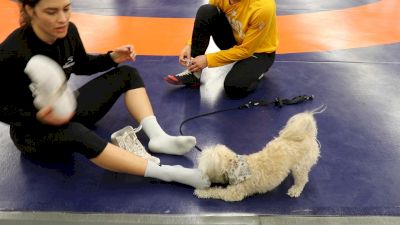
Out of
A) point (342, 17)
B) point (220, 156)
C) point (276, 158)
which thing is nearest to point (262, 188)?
point (276, 158)

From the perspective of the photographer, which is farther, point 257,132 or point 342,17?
point 342,17

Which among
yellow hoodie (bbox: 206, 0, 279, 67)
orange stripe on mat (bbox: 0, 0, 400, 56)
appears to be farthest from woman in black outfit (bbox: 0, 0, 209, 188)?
orange stripe on mat (bbox: 0, 0, 400, 56)

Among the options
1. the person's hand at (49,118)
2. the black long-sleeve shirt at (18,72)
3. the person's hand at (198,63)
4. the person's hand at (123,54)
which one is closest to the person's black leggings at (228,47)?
the person's hand at (198,63)

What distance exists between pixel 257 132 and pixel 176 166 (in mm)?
697

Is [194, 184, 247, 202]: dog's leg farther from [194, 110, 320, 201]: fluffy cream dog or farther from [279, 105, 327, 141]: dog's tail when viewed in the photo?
[279, 105, 327, 141]: dog's tail

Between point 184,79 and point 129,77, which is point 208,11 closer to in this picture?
point 184,79

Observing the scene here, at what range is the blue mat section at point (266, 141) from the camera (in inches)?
74.0

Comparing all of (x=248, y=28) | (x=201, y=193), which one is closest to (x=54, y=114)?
(x=201, y=193)

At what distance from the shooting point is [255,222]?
1781 millimetres

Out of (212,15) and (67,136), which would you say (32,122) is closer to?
(67,136)

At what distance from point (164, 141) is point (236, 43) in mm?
1185

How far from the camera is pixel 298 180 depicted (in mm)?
1927

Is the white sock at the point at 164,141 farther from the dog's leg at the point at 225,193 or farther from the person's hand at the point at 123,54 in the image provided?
the person's hand at the point at 123,54

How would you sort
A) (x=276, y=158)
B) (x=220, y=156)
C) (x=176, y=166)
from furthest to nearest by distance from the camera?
(x=176, y=166) → (x=276, y=158) → (x=220, y=156)
